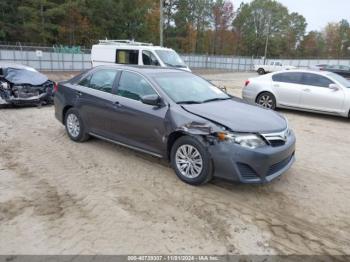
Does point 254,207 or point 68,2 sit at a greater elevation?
point 68,2

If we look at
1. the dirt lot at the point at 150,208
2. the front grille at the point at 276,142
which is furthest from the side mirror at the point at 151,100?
the front grille at the point at 276,142

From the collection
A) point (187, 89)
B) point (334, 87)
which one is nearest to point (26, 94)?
point (187, 89)

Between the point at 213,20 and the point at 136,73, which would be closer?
the point at 136,73

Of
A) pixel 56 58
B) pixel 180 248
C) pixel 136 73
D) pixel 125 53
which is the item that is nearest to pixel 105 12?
pixel 56 58

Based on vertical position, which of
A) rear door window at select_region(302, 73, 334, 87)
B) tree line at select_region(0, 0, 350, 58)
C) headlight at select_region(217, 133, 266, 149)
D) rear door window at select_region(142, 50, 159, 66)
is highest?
tree line at select_region(0, 0, 350, 58)

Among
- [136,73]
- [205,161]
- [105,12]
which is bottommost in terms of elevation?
[205,161]

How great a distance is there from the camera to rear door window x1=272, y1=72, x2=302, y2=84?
10648mm

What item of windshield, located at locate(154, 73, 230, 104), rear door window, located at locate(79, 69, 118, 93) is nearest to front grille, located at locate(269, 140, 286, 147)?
windshield, located at locate(154, 73, 230, 104)

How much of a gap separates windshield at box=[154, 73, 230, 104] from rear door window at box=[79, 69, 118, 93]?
0.94 metres

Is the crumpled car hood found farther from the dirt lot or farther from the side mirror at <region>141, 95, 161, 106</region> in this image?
the side mirror at <region>141, 95, 161, 106</region>

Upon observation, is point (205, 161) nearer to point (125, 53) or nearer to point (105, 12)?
point (125, 53)

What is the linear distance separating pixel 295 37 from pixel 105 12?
5392 cm

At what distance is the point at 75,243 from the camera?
11.1 ft

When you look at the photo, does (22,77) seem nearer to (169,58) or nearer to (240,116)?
(169,58)
